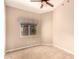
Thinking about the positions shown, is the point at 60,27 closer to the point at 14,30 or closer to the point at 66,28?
the point at 66,28

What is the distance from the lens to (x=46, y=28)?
6.30 m

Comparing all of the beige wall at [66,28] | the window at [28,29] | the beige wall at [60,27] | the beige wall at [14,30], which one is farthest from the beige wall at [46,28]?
the beige wall at [14,30]

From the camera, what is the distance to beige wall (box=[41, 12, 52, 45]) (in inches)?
243

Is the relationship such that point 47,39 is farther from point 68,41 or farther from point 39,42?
point 68,41

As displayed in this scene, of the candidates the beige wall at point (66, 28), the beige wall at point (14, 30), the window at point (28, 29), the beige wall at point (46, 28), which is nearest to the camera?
the beige wall at point (66, 28)

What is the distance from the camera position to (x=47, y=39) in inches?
243

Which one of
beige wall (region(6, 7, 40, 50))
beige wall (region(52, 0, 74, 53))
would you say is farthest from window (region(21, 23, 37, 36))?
beige wall (region(52, 0, 74, 53))

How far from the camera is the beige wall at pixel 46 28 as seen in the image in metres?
6.17

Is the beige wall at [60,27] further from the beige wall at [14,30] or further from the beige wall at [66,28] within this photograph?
the beige wall at [14,30]

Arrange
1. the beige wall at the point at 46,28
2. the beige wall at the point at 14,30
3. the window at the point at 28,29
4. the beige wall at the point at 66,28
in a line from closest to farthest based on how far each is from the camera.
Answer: the beige wall at the point at 66,28, the beige wall at the point at 14,30, the window at the point at 28,29, the beige wall at the point at 46,28

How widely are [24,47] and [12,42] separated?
906 mm

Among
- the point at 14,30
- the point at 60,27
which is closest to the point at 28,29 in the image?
the point at 14,30

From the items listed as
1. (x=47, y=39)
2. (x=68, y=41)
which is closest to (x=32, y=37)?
(x=47, y=39)

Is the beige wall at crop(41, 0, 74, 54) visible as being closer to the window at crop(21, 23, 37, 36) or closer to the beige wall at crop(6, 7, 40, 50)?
the window at crop(21, 23, 37, 36)
